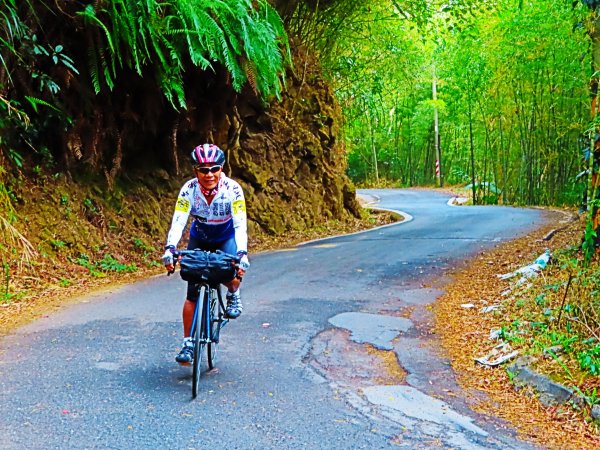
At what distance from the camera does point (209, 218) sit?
478 cm

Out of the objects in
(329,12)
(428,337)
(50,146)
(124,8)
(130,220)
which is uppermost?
(329,12)

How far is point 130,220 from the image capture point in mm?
11102

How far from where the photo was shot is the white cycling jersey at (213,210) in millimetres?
4703

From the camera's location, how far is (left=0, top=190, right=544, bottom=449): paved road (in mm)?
3777

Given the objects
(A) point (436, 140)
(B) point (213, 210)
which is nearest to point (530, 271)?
(B) point (213, 210)

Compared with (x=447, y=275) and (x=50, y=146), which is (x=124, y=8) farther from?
(x=447, y=275)

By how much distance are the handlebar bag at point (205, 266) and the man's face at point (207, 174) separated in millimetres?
532

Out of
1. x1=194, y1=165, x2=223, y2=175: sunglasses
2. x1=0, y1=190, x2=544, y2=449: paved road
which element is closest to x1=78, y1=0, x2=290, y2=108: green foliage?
x1=0, y1=190, x2=544, y2=449: paved road

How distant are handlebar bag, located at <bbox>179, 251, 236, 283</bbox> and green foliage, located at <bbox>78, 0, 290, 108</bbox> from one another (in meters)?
4.51

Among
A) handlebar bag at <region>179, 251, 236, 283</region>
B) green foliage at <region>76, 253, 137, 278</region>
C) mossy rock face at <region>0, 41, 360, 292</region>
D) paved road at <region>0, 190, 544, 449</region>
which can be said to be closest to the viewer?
paved road at <region>0, 190, 544, 449</region>

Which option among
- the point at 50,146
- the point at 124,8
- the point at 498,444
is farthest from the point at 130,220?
the point at 498,444

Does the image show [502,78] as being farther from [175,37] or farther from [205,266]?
[205,266]

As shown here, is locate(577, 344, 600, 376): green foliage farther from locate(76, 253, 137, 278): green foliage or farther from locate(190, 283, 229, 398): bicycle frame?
locate(76, 253, 137, 278): green foliage

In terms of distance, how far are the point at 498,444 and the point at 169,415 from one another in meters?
2.06
